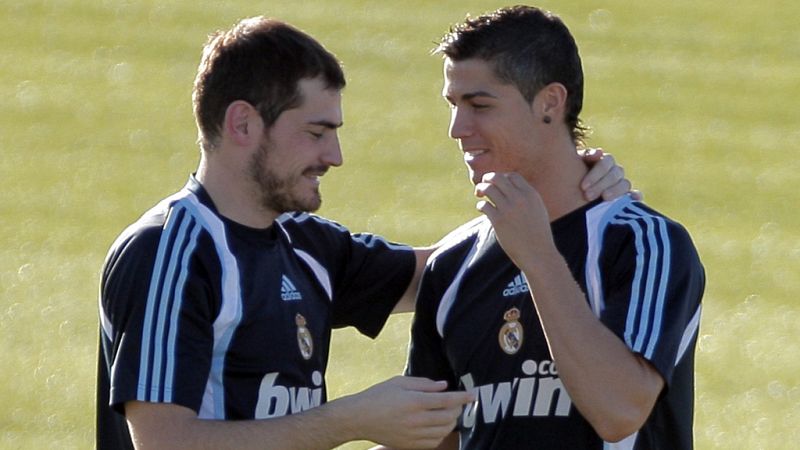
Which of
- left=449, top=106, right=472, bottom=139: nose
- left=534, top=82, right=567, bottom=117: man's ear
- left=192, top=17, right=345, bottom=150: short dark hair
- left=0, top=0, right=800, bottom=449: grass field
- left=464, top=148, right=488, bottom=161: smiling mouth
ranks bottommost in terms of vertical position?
left=0, top=0, right=800, bottom=449: grass field

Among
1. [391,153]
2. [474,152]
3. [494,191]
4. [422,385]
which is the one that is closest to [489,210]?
[494,191]

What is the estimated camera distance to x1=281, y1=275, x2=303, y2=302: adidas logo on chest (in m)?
4.57

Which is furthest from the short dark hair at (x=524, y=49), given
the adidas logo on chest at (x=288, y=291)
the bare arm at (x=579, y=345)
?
the adidas logo on chest at (x=288, y=291)

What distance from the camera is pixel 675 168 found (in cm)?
1335

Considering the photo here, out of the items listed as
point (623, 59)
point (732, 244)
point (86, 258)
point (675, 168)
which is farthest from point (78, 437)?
point (623, 59)

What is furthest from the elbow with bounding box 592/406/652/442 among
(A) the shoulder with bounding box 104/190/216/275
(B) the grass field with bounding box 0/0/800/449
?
(B) the grass field with bounding box 0/0/800/449

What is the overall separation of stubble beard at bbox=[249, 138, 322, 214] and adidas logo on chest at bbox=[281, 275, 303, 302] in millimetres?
209

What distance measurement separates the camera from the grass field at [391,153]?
9609 mm

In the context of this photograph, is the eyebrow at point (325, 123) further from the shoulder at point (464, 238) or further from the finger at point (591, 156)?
the finger at point (591, 156)

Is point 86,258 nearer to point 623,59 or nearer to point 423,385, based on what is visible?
point 623,59

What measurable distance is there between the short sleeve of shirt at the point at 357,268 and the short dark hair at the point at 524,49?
27.1 inches

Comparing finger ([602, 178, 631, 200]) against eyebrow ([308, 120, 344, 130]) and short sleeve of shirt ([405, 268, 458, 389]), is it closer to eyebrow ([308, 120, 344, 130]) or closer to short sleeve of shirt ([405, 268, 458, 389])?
short sleeve of shirt ([405, 268, 458, 389])

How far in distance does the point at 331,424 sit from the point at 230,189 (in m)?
0.76

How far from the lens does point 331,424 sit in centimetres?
420
